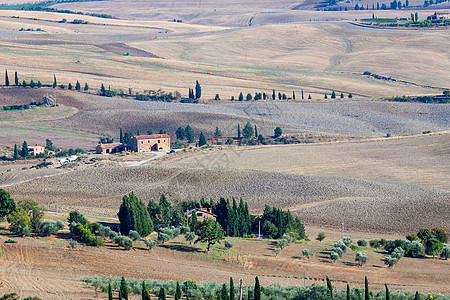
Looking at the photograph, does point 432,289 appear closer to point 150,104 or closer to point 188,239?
point 188,239

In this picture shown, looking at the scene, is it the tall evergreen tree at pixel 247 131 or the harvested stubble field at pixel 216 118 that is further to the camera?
the harvested stubble field at pixel 216 118

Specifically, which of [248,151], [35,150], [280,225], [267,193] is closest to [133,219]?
[280,225]

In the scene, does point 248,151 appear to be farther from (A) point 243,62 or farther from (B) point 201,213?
(A) point 243,62

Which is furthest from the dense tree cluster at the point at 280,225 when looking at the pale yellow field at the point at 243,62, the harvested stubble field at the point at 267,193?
the pale yellow field at the point at 243,62

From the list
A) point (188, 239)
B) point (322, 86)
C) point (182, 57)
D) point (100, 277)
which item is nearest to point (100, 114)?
point (322, 86)

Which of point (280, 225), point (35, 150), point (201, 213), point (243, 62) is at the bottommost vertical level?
point (35, 150)

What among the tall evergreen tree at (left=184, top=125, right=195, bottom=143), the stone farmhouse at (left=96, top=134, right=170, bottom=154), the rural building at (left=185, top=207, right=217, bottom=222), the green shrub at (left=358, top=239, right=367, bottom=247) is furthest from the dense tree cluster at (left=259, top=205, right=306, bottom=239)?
the tall evergreen tree at (left=184, top=125, right=195, bottom=143)

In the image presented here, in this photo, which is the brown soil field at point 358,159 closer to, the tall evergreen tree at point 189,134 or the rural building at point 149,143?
the rural building at point 149,143

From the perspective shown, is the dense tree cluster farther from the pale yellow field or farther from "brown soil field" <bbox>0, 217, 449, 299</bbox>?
the pale yellow field
